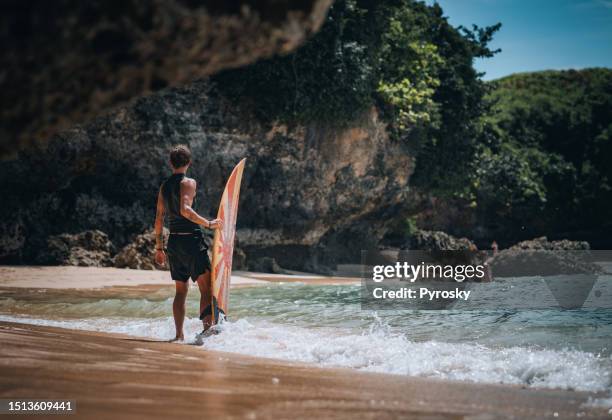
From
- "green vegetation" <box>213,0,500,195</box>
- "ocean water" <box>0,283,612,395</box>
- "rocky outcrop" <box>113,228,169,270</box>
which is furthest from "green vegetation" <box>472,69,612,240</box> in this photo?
"ocean water" <box>0,283,612,395</box>

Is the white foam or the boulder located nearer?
the white foam

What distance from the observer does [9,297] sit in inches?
316

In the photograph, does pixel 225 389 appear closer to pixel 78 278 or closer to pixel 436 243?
pixel 78 278

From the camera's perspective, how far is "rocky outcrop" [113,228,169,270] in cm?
1319

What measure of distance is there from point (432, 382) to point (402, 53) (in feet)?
57.5

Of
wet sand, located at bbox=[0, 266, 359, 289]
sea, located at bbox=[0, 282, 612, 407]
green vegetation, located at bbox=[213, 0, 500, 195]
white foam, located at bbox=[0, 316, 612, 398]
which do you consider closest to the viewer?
white foam, located at bbox=[0, 316, 612, 398]

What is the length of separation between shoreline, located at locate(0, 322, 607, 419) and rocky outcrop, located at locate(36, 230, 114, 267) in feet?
29.7

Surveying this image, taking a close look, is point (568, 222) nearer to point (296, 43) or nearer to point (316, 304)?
point (316, 304)

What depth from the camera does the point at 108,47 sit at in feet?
5.26

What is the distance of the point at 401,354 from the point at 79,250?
9971mm

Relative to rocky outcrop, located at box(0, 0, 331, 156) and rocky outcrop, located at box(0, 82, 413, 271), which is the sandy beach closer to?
rocky outcrop, located at box(0, 0, 331, 156)

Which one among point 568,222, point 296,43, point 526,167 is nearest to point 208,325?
point 296,43

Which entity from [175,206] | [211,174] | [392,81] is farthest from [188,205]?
[392,81]

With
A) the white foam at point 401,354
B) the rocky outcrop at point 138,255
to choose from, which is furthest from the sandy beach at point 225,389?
the rocky outcrop at point 138,255
